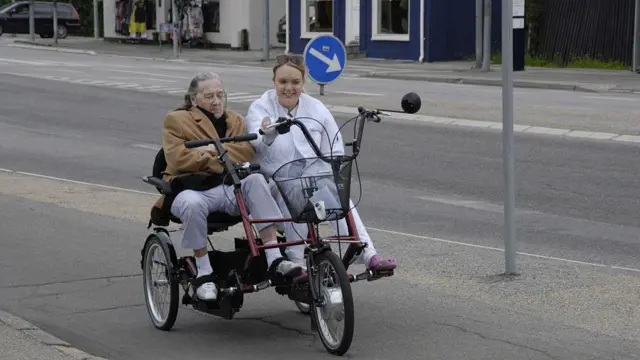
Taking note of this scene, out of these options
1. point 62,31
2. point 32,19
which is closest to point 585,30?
point 32,19

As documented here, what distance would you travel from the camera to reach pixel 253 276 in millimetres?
7348

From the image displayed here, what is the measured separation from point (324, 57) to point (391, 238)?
10894 millimetres

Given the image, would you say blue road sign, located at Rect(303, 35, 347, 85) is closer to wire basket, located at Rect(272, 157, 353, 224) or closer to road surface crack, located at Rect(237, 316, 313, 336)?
road surface crack, located at Rect(237, 316, 313, 336)

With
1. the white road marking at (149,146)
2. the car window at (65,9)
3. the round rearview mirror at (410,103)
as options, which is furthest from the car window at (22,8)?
the round rearview mirror at (410,103)

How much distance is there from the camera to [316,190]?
6816 mm

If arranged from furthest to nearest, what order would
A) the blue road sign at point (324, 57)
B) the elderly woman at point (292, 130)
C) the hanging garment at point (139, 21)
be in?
the hanging garment at point (139, 21), the blue road sign at point (324, 57), the elderly woman at point (292, 130)

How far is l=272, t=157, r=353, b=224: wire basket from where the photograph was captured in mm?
6797

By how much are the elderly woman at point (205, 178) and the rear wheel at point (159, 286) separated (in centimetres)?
24

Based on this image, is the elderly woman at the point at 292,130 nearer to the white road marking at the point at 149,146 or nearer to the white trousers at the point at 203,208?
the white trousers at the point at 203,208

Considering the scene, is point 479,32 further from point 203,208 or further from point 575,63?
point 203,208

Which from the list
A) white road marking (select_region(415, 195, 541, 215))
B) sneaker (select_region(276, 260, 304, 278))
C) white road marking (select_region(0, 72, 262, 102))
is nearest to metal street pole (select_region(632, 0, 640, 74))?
white road marking (select_region(0, 72, 262, 102))

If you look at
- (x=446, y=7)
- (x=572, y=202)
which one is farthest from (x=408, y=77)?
(x=572, y=202)

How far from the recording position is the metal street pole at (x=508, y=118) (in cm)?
849

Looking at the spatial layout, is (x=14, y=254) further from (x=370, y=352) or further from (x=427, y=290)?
(x=370, y=352)
